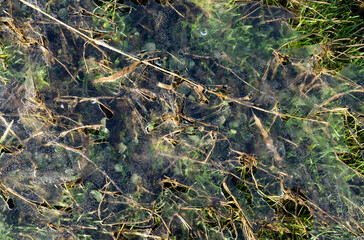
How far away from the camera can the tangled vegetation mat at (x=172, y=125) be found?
7.53 ft

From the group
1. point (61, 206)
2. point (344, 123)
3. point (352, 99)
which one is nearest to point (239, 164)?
point (344, 123)

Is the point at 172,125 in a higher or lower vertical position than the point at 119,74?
lower

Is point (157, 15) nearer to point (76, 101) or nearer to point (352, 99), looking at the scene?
point (76, 101)

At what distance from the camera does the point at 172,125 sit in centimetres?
235

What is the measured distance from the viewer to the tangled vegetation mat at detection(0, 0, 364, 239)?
2.29m

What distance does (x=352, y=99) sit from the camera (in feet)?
8.11

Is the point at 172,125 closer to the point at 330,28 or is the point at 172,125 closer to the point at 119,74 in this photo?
the point at 119,74

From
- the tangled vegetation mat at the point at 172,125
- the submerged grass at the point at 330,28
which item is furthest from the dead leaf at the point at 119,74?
the submerged grass at the point at 330,28

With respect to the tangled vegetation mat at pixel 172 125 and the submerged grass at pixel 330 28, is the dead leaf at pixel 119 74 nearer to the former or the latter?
the tangled vegetation mat at pixel 172 125

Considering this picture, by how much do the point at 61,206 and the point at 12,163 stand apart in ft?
1.92

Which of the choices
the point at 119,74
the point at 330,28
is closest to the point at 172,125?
the point at 119,74

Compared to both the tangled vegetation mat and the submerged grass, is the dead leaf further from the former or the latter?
the submerged grass

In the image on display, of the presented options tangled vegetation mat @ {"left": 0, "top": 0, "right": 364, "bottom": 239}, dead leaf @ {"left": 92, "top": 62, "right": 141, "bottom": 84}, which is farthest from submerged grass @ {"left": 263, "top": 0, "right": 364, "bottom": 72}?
dead leaf @ {"left": 92, "top": 62, "right": 141, "bottom": 84}

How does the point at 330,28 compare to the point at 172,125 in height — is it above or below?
above
